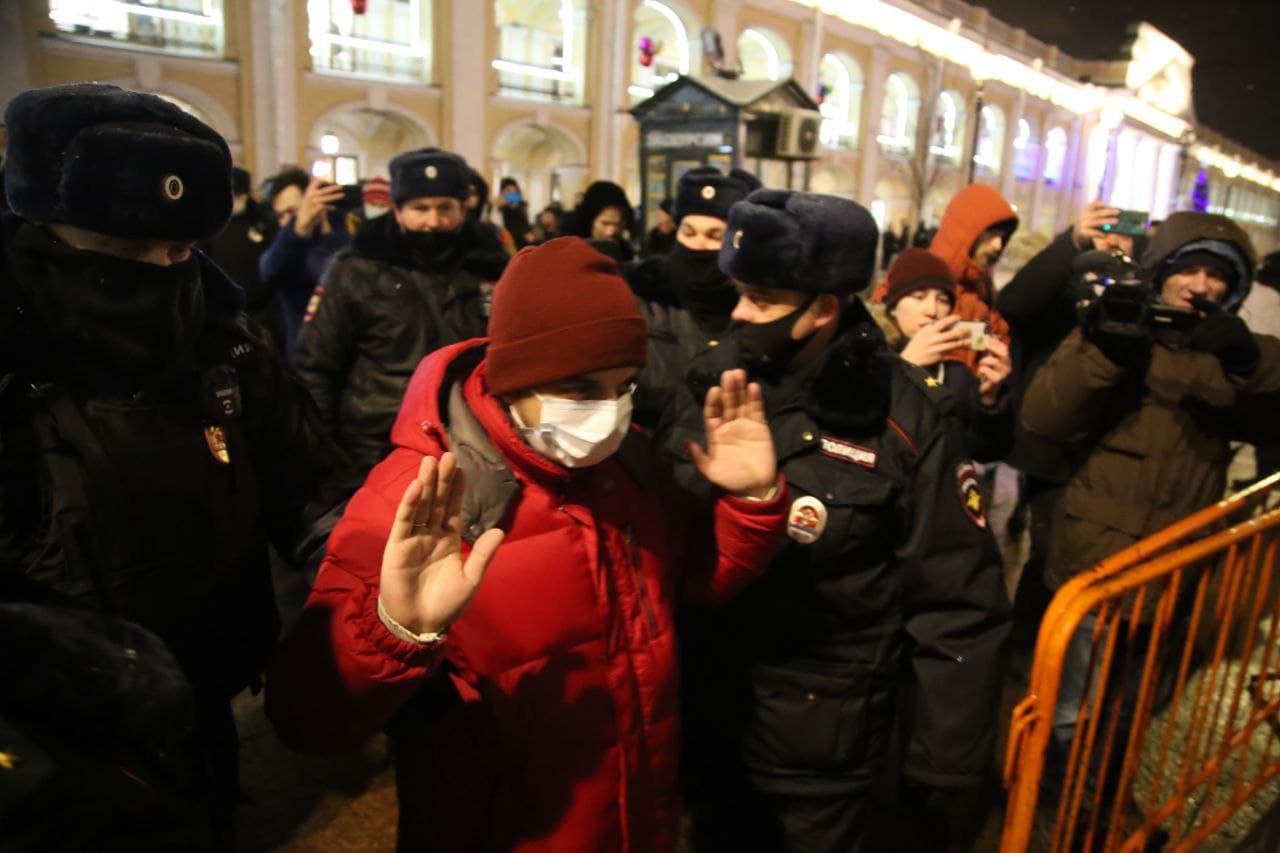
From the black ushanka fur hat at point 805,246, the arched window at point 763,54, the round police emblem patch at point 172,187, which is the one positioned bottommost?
the black ushanka fur hat at point 805,246

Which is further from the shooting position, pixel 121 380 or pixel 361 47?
pixel 361 47

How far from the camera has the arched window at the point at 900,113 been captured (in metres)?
35.5

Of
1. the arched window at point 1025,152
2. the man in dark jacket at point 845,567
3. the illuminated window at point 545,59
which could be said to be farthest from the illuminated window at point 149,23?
the arched window at point 1025,152

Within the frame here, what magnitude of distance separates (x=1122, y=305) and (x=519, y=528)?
6.74 ft

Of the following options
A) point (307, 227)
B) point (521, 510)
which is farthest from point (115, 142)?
point (307, 227)

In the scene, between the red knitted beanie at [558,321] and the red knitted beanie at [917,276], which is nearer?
the red knitted beanie at [558,321]

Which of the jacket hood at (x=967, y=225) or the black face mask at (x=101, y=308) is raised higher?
the jacket hood at (x=967, y=225)

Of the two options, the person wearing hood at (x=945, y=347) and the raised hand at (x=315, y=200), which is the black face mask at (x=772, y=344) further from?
the raised hand at (x=315, y=200)

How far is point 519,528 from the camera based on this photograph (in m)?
1.53

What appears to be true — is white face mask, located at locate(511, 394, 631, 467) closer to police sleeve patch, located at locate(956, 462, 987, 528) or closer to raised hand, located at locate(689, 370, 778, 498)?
raised hand, located at locate(689, 370, 778, 498)

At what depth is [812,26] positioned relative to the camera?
2894cm

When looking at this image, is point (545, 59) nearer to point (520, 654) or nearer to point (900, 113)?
point (900, 113)

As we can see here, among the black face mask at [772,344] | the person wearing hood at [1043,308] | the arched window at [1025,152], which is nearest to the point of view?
the black face mask at [772,344]

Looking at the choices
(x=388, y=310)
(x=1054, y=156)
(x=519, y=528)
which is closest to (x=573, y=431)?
(x=519, y=528)
